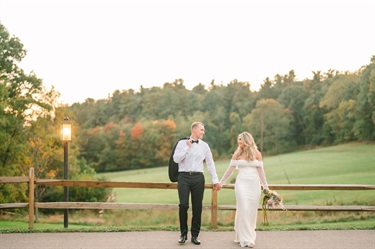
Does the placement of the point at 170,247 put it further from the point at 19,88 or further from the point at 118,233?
the point at 19,88

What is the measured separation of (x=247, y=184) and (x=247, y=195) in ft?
0.65

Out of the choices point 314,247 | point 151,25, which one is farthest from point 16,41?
point 314,247

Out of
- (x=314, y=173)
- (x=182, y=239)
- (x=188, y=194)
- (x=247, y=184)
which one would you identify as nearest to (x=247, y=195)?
(x=247, y=184)

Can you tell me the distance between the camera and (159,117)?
287ft

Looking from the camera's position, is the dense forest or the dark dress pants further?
the dense forest

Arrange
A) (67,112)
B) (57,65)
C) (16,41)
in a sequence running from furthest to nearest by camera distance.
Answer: (57,65), (67,112), (16,41)

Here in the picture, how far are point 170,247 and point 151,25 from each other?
171 feet

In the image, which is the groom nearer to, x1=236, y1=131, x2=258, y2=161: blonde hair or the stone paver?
the stone paver

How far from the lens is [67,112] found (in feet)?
140

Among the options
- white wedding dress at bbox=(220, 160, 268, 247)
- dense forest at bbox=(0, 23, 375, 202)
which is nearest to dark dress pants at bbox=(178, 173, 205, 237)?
white wedding dress at bbox=(220, 160, 268, 247)

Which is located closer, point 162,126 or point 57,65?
point 57,65

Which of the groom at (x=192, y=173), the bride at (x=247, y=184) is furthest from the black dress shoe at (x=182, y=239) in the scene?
the bride at (x=247, y=184)

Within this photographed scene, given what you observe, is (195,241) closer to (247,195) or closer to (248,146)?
(247,195)

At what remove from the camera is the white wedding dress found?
877 centimetres
